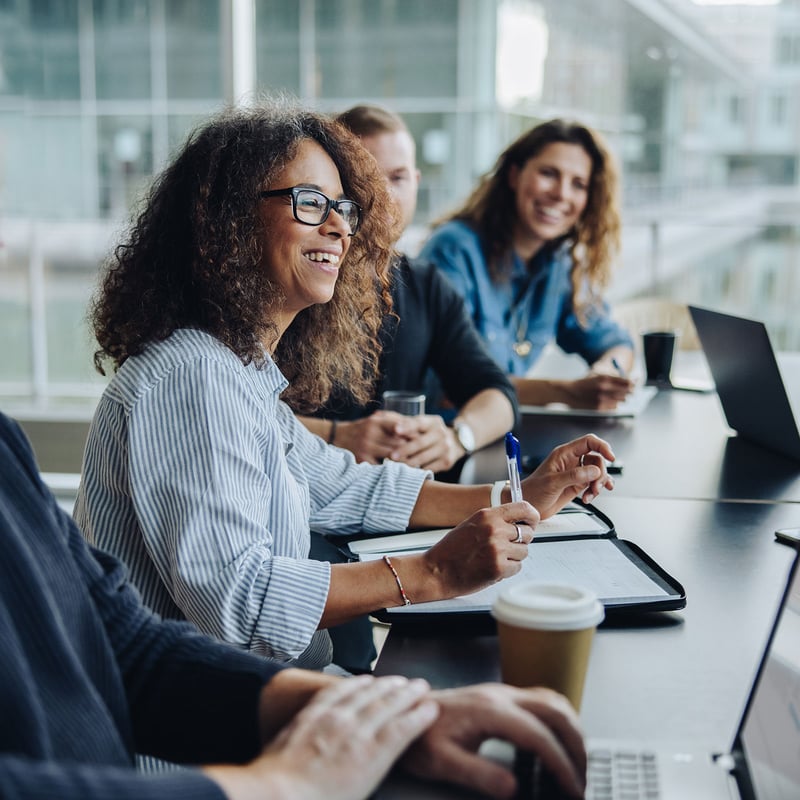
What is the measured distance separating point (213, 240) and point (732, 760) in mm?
914

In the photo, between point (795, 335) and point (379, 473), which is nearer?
point (379, 473)

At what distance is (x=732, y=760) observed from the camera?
2.73ft

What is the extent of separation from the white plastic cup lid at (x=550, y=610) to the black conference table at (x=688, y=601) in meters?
0.12

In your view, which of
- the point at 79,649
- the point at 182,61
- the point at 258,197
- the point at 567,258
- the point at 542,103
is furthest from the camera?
the point at 542,103

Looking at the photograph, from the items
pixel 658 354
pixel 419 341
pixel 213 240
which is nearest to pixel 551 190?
pixel 658 354

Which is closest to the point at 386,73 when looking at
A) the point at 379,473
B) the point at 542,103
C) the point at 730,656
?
the point at 542,103

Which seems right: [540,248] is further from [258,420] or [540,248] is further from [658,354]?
[258,420]

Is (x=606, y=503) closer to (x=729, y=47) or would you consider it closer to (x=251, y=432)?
(x=251, y=432)

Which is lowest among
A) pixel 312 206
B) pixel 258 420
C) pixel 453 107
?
pixel 258 420

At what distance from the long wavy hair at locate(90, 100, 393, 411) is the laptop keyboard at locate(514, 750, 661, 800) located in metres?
0.73

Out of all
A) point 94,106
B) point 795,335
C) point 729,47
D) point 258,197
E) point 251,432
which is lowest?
point 795,335

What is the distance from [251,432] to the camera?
1243 millimetres

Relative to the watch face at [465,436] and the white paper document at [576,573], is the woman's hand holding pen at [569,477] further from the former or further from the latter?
the watch face at [465,436]

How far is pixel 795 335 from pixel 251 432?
360cm
